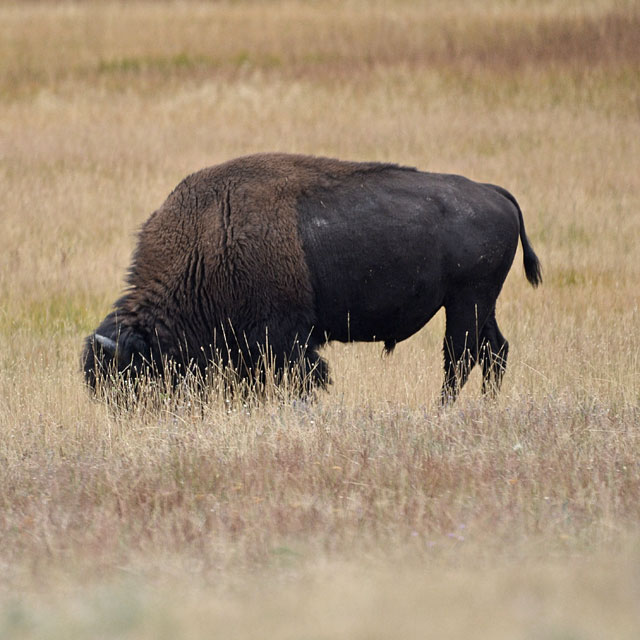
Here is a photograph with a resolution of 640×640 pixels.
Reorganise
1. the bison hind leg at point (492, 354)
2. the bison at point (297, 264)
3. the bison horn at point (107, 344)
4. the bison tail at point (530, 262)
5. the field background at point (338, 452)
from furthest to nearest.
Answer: the bison tail at point (530, 262)
the bison hind leg at point (492, 354)
the bison at point (297, 264)
the bison horn at point (107, 344)
the field background at point (338, 452)

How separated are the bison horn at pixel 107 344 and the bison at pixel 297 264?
14 centimetres

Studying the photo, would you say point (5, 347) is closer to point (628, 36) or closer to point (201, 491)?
point (201, 491)

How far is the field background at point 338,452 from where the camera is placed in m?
3.73

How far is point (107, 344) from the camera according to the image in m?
7.25

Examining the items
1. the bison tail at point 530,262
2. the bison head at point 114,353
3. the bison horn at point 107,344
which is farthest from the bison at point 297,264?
the bison tail at point 530,262

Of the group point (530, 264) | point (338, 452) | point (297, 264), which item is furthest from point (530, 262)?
point (338, 452)

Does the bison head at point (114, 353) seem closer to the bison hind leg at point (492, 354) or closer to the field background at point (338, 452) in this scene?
the field background at point (338, 452)

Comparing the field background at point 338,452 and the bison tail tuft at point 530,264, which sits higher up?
the bison tail tuft at point 530,264

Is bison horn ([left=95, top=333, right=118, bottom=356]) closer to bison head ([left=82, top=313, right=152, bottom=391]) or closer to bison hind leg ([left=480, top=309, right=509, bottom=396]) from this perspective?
bison head ([left=82, top=313, right=152, bottom=391])

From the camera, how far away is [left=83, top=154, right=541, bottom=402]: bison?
7.62 metres

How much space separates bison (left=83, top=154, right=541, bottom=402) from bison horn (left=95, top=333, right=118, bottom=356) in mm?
137

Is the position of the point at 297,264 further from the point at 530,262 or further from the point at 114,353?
the point at 530,262

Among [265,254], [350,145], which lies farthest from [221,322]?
[350,145]

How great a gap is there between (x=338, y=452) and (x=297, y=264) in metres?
2.11
